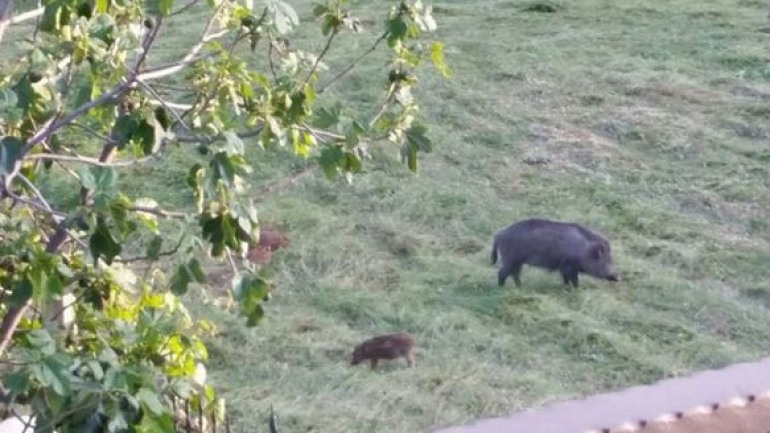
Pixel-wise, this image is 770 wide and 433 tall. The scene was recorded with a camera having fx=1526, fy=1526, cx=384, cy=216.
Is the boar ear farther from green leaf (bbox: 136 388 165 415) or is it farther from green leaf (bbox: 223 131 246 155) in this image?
green leaf (bbox: 136 388 165 415)

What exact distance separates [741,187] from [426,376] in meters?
3.34

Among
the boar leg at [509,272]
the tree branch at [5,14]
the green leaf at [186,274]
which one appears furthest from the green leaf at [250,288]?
the boar leg at [509,272]

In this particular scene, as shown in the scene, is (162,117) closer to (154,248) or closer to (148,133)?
(148,133)

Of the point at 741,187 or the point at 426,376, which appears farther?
the point at 741,187

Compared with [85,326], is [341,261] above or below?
below

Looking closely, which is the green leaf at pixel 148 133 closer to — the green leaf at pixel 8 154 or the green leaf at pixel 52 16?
the green leaf at pixel 52 16

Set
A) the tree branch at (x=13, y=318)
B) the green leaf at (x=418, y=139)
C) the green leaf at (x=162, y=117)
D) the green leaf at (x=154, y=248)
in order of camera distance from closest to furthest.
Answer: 1. the green leaf at (x=154, y=248)
2. the green leaf at (x=162, y=117)
3. the tree branch at (x=13, y=318)
4. the green leaf at (x=418, y=139)

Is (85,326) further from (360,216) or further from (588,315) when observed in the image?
→ (360,216)

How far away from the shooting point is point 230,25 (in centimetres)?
427

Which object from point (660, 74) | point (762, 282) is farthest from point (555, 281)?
point (660, 74)

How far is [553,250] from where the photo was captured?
712 cm

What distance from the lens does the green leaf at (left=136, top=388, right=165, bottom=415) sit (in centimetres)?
270

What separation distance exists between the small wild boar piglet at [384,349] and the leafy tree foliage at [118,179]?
1615 mm

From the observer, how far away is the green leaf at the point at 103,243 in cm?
295
